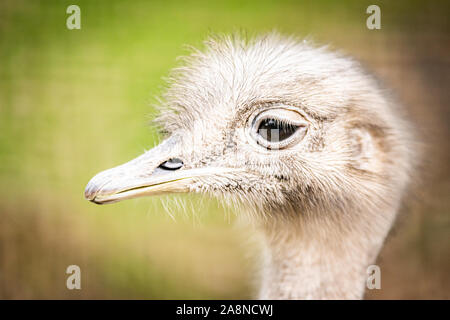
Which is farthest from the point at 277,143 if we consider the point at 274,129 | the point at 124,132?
the point at 124,132

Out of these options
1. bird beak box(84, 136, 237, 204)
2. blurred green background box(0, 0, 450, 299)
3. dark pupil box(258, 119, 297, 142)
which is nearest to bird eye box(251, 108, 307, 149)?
dark pupil box(258, 119, 297, 142)

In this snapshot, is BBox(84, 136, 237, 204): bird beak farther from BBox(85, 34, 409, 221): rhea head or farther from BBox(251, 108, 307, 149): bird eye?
BBox(251, 108, 307, 149): bird eye

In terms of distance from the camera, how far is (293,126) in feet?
4.61

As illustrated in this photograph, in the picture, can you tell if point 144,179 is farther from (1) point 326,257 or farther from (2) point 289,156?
(1) point 326,257

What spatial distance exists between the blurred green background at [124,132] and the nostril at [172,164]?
1512mm

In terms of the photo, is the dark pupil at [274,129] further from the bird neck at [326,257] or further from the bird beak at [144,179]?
the bird neck at [326,257]

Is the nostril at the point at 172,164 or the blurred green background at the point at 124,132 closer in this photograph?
the nostril at the point at 172,164

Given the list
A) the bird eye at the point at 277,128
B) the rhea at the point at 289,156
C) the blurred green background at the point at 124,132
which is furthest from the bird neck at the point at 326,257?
the blurred green background at the point at 124,132

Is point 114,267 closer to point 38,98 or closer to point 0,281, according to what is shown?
point 0,281

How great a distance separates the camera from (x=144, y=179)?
1.34 m

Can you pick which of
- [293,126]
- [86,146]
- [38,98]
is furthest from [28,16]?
[293,126]

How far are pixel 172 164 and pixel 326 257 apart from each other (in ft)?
1.88

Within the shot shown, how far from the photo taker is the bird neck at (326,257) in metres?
1.58

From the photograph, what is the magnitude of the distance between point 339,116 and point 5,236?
7.27 feet
